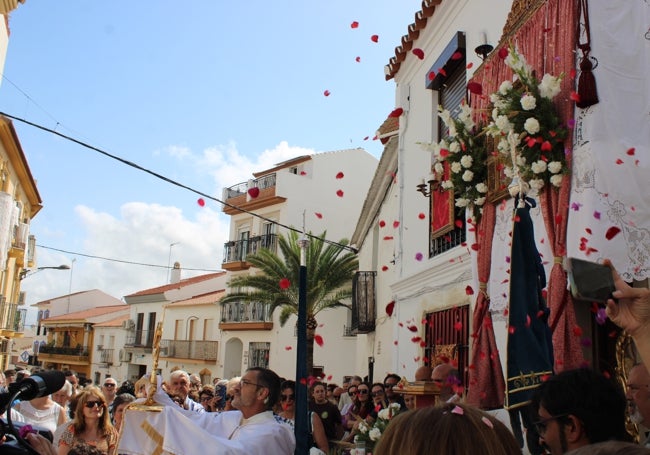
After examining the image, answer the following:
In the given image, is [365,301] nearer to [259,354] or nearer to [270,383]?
[259,354]

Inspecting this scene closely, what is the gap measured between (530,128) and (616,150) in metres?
0.71

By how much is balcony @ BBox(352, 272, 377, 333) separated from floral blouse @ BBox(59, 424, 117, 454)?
518 inches

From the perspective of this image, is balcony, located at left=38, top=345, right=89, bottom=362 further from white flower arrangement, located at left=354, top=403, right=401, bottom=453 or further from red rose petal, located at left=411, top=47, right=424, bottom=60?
white flower arrangement, located at left=354, top=403, right=401, bottom=453

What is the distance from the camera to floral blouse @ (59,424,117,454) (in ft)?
18.9

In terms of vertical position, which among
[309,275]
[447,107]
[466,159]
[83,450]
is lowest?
[83,450]

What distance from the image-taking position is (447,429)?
5.50ft

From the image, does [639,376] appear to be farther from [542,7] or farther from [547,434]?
[542,7]

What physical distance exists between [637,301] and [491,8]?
21.3 feet

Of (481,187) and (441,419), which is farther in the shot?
(481,187)

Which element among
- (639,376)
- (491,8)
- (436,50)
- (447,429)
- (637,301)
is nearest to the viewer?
(447,429)

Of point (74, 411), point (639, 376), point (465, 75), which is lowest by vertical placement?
point (74, 411)

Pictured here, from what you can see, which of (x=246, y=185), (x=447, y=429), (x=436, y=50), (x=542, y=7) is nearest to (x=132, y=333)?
(x=246, y=185)

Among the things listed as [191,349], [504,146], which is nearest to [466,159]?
[504,146]

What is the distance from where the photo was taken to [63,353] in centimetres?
5250
